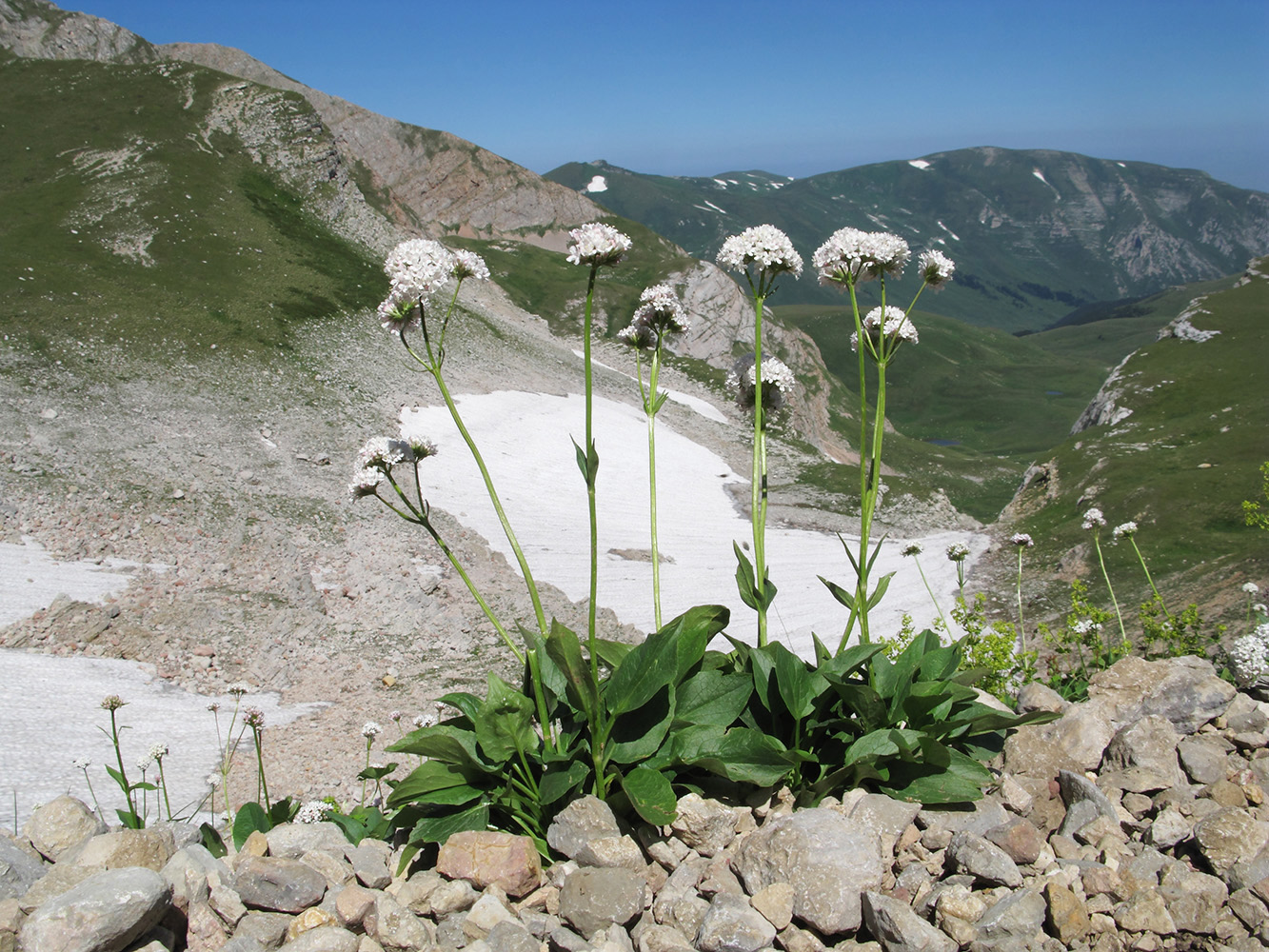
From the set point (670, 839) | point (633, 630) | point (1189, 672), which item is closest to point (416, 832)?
point (670, 839)

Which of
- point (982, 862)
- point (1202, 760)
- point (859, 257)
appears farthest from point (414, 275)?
point (1202, 760)

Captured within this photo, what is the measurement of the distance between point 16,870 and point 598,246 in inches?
203

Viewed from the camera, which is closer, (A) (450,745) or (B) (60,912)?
(B) (60,912)

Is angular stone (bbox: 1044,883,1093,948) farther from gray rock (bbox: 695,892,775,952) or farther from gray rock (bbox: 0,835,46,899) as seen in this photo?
gray rock (bbox: 0,835,46,899)

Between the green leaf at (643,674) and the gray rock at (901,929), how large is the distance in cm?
Result: 158

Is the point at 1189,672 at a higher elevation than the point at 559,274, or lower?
lower

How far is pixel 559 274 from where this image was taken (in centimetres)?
→ 8225

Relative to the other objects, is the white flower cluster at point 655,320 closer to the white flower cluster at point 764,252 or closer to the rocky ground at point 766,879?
the white flower cluster at point 764,252

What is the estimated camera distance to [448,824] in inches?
185

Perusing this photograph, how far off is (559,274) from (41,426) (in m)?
63.7

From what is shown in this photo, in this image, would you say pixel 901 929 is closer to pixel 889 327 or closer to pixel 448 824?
pixel 448 824

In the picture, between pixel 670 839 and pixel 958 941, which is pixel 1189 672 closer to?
pixel 958 941

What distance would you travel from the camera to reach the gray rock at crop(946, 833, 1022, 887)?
13.5 feet

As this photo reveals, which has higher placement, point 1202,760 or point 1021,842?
point 1202,760
